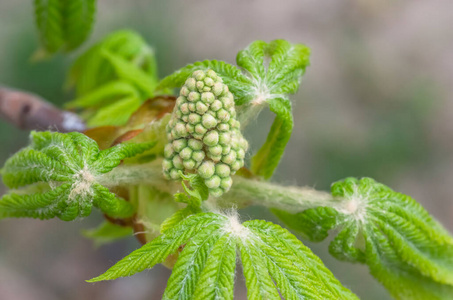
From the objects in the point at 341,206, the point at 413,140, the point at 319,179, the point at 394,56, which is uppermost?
the point at 394,56

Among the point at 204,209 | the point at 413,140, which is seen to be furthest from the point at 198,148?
the point at 413,140

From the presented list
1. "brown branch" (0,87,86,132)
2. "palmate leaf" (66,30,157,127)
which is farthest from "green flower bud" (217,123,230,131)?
"brown branch" (0,87,86,132)

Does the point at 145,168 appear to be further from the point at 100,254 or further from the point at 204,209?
the point at 100,254

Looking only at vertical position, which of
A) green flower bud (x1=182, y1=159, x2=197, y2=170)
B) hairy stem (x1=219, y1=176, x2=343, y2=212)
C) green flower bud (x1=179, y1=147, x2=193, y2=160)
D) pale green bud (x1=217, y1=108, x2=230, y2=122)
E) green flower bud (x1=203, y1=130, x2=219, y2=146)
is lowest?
hairy stem (x1=219, y1=176, x2=343, y2=212)

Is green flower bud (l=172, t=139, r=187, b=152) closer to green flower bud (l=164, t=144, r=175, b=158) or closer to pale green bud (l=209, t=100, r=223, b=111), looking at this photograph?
green flower bud (l=164, t=144, r=175, b=158)

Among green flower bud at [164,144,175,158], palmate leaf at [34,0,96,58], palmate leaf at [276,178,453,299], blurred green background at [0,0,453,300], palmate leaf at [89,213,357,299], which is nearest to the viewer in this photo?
palmate leaf at [89,213,357,299]

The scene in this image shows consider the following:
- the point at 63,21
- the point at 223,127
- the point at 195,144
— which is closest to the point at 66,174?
the point at 195,144

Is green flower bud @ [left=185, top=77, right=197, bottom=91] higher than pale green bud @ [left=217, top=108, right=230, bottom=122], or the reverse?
green flower bud @ [left=185, top=77, right=197, bottom=91]

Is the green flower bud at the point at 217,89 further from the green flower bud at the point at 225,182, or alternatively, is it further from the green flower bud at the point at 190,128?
the green flower bud at the point at 225,182
